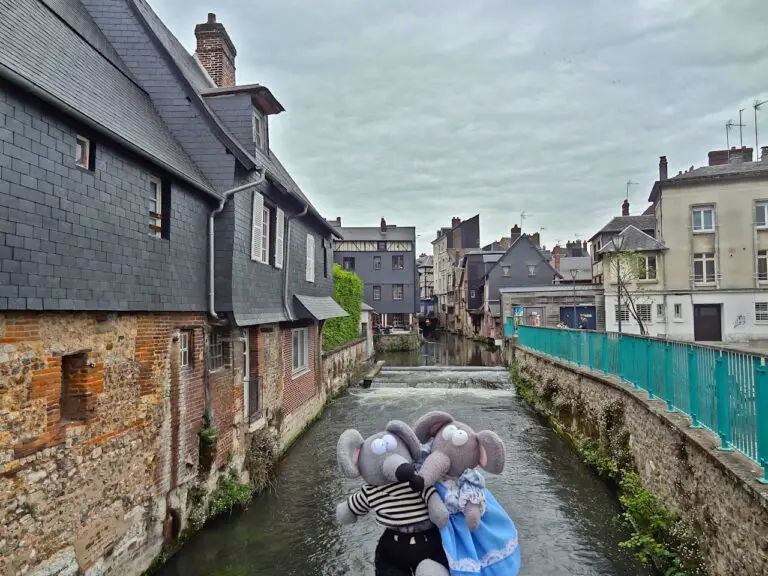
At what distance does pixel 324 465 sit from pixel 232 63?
39.1 feet

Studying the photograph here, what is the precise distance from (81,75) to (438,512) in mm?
7184

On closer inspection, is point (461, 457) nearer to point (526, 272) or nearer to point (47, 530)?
point (47, 530)

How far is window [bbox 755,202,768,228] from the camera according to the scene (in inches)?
1141

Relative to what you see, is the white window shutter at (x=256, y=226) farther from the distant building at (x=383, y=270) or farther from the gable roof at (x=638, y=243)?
the distant building at (x=383, y=270)

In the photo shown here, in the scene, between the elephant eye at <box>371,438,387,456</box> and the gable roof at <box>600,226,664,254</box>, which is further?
the gable roof at <box>600,226,664,254</box>

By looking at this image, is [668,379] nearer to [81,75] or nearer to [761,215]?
[81,75]

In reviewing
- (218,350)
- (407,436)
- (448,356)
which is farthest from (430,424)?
(448,356)

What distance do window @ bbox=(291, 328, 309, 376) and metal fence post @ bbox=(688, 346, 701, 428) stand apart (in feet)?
32.9

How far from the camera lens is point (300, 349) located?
1574 cm

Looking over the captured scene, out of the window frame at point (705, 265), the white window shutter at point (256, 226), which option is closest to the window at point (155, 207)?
the white window shutter at point (256, 226)

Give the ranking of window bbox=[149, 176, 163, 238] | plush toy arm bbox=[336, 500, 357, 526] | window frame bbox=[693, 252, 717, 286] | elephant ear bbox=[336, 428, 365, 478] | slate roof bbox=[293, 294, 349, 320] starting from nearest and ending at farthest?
elephant ear bbox=[336, 428, 365, 478] < plush toy arm bbox=[336, 500, 357, 526] < window bbox=[149, 176, 163, 238] < slate roof bbox=[293, 294, 349, 320] < window frame bbox=[693, 252, 717, 286]

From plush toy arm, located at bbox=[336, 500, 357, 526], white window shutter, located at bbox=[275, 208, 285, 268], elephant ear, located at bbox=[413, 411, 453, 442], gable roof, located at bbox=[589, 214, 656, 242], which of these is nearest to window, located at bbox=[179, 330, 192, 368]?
white window shutter, located at bbox=[275, 208, 285, 268]

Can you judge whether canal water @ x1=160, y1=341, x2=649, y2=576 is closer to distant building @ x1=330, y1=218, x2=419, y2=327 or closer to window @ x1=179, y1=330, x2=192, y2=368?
window @ x1=179, y1=330, x2=192, y2=368

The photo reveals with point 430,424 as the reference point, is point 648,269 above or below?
above
